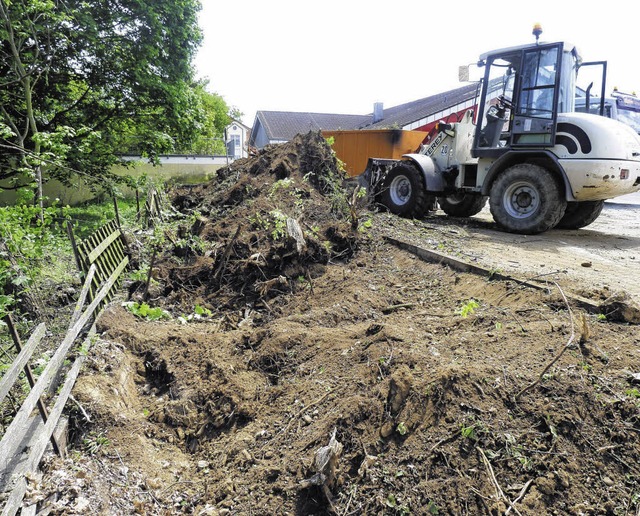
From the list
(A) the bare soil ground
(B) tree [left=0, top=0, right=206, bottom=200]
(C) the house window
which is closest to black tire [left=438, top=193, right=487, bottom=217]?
(A) the bare soil ground

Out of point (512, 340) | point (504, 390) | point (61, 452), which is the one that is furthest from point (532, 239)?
point (61, 452)

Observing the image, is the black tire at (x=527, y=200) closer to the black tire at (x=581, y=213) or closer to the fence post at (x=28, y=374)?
the black tire at (x=581, y=213)

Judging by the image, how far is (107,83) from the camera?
11.9m

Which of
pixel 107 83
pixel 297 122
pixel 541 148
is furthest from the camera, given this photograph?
pixel 297 122

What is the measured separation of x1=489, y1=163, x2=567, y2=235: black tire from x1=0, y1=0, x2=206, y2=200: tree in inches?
336

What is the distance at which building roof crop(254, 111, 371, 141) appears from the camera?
3440 cm

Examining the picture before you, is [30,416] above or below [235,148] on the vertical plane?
below

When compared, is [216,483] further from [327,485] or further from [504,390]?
[504,390]

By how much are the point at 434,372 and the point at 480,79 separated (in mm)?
7361

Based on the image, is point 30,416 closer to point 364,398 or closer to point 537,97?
point 364,398

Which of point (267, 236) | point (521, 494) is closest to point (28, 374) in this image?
point (521, 494)

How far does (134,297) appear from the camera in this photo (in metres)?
6.15

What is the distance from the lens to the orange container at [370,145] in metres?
13.4

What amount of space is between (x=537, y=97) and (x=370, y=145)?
6.23 m
